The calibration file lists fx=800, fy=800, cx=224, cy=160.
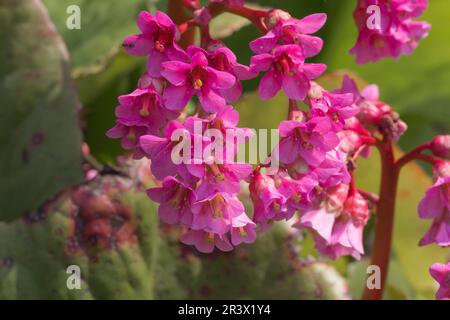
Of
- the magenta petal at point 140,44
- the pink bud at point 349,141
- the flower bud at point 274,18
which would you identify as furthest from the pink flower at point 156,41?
the pink bud at point 349,141

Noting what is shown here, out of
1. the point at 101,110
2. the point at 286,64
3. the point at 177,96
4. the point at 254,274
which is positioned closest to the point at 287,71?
the point at 286,64

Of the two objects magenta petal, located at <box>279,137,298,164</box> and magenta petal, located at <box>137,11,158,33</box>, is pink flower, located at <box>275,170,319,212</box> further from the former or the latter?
magenta petal, located at <box>137,11,158,33</box>

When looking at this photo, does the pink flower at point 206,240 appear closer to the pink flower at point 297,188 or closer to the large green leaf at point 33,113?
the pink flower at point 297,188

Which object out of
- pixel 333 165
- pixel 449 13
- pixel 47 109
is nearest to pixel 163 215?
pixel 333 165

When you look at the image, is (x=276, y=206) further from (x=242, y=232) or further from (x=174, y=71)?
(x=174, y=71)

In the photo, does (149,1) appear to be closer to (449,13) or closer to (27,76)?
(27,76)
